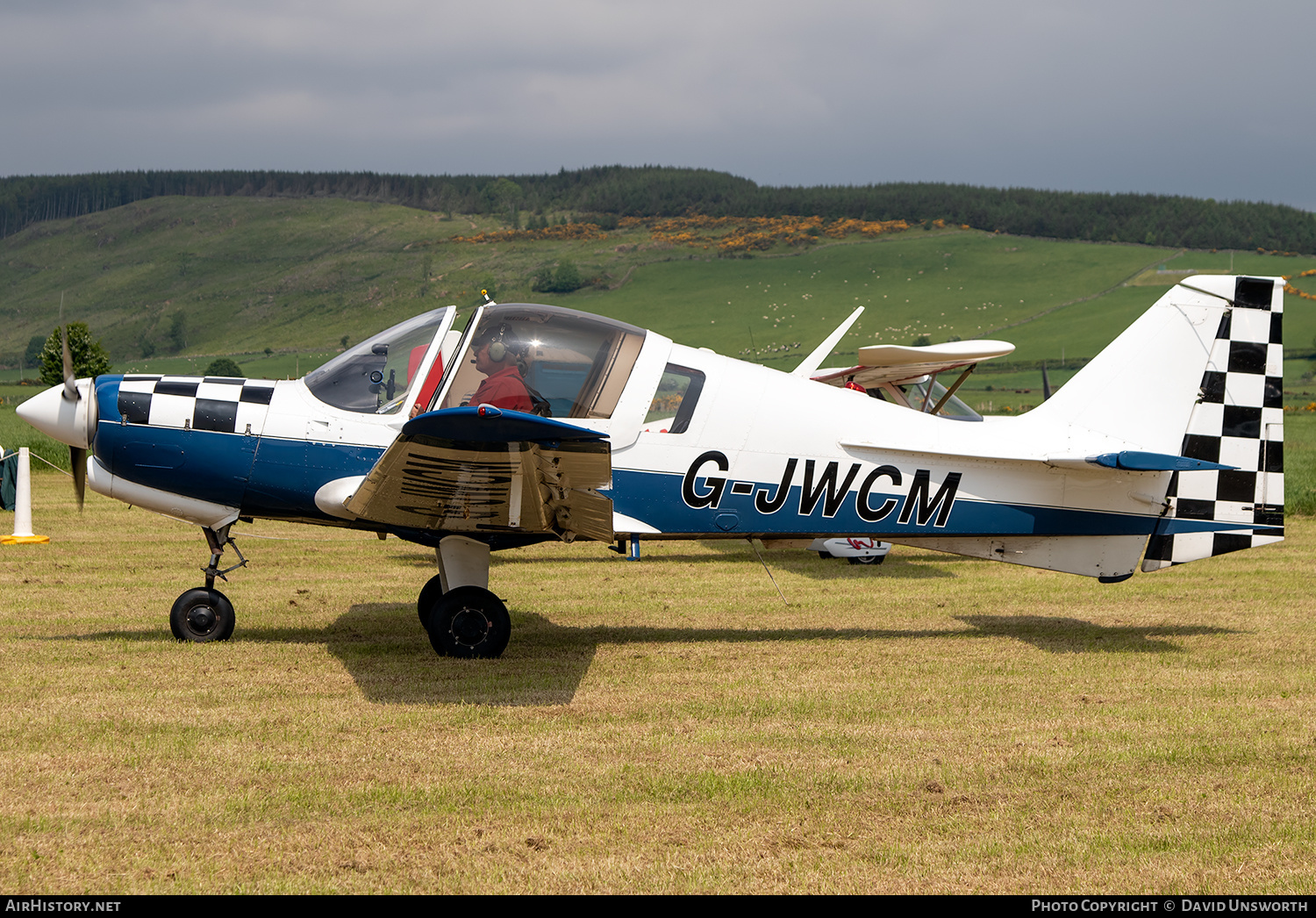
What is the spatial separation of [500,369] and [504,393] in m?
0.18

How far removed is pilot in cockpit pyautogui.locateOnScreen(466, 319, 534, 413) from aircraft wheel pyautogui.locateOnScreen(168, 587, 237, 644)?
2304 mm

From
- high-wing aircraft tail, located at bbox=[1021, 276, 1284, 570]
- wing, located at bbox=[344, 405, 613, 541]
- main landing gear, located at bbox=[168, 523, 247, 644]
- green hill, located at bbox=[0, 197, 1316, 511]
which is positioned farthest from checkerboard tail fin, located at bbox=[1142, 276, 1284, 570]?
green hill, located at bbox=[0, 197, 1316, 511]

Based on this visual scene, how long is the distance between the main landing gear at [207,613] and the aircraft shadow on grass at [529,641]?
0.65ft

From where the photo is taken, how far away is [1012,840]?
4.12 m

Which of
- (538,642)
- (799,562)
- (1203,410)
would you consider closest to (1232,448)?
(1203,410)

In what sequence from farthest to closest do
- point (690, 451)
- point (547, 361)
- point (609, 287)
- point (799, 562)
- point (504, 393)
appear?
point (609, 287), point (799, 562), point (690, 451), point (547, 361), point (504, 393)

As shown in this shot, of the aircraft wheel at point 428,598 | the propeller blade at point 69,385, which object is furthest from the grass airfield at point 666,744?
the propeller blade at point 69,385

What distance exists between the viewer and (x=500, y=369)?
6965 mm

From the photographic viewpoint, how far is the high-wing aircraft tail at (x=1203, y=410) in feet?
25.8

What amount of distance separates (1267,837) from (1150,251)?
4558 inches

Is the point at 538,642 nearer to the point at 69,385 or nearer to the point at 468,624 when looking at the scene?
the point at 468,624

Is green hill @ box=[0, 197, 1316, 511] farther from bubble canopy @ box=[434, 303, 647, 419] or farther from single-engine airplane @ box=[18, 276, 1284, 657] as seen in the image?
bubble canopy @ box=[434, 303, 647, 419]

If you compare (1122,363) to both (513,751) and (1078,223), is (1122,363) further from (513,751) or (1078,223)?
(1078,223)

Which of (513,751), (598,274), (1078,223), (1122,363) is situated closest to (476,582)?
(513,751)
